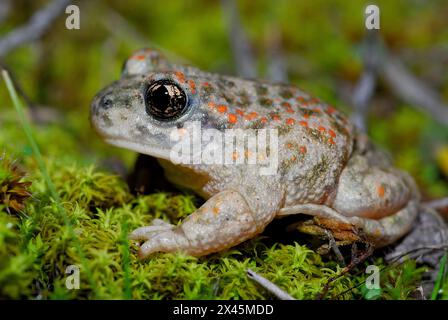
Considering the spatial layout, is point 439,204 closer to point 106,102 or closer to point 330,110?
point 330,110

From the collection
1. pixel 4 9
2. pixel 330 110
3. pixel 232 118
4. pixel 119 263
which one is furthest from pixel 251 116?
pixel 4 9

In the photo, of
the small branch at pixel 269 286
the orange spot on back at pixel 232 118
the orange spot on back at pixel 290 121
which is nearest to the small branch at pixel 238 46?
the orange spot on back at pixel 290 121

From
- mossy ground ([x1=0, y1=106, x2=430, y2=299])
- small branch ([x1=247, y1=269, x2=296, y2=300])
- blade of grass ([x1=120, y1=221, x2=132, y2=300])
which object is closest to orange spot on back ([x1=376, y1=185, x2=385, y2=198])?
mossy ground ([x1=0, y1=106, x2=430, y2=299])

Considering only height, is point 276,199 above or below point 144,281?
above

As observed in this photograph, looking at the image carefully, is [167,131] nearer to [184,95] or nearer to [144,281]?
[184,95]

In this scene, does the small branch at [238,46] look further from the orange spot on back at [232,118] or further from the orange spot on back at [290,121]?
the orange spot on back at [232,118]

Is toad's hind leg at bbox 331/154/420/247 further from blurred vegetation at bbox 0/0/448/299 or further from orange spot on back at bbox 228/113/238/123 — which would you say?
orange spot on back at bbox 228/113/238/123
